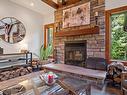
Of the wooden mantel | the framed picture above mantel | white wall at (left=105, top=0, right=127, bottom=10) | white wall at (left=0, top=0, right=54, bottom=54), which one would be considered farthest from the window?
white wall at (left=0, top=0, right=54, bottom=54)

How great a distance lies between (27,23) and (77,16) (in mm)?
2684

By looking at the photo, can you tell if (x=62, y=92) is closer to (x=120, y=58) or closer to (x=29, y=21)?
(x=120, y=58)

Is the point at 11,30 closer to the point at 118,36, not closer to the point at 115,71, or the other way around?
the point at 118,36

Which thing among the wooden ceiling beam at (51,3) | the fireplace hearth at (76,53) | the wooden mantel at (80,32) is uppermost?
the wooden ceiling beam at (51,3)

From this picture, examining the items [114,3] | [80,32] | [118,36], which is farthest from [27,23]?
[118,36]

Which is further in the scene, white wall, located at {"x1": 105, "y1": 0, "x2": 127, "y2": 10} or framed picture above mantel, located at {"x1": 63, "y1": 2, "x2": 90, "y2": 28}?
framed picture above mantel, located at {"x1": 63, "y1": 2, "x2": 90, "y2": 28}

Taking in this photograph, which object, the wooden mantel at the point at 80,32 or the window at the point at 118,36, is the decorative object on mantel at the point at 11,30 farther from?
the window at the point at 118,36

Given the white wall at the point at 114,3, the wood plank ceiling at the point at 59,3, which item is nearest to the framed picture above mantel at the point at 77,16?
the wood plank ceiling at the point at 59,3

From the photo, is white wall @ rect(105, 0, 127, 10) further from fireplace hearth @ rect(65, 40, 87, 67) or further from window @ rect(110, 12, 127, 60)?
fireplace hearth @ rect(65, 40, 87, 67)

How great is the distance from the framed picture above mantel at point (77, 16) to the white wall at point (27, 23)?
55.4 inches

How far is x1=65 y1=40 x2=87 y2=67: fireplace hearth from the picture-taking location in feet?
15.1

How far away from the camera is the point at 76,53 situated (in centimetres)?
484

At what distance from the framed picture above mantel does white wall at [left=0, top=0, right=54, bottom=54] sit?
141 cm

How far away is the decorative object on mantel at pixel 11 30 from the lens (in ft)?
16.9
